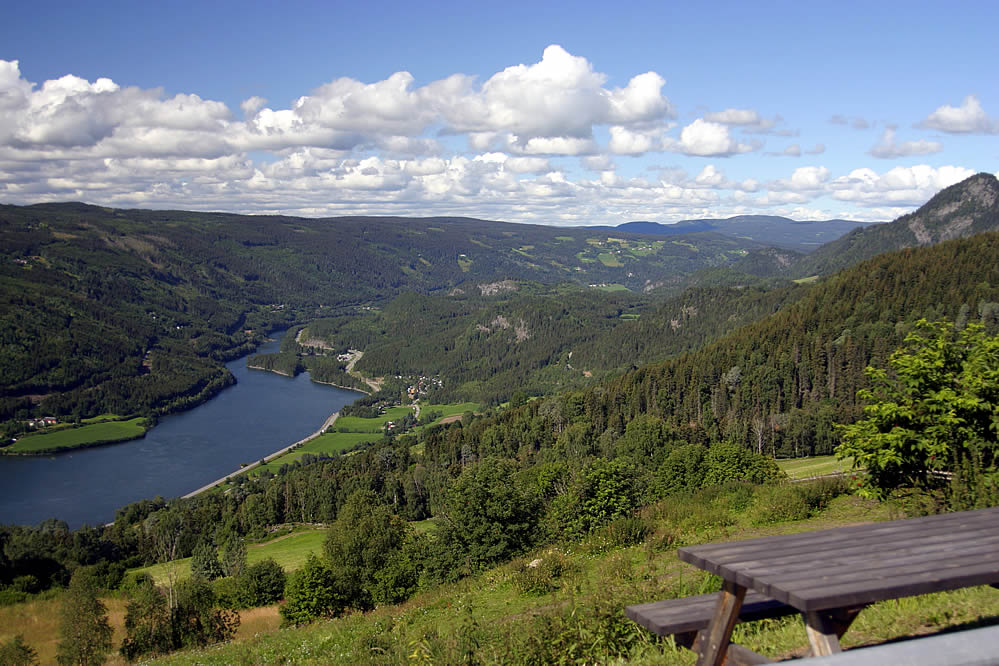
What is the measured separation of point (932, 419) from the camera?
14031mm

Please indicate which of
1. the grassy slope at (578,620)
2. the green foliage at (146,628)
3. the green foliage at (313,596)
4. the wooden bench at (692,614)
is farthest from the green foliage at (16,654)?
the wooden bench at (692,614)

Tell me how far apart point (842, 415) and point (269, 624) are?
375 ft

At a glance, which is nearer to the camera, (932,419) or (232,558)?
(932,419)

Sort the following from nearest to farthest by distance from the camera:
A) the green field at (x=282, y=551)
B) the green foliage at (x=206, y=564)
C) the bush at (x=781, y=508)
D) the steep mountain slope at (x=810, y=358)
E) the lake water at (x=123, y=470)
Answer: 1. the bush at (x=781, y=508)
2. the green foliage at (x=206, y=564)
3. the green field at (x=282, y=551)
4. the steep mountain slope at (x=810, y=358)
5. the lake water at (x=123, y=470)

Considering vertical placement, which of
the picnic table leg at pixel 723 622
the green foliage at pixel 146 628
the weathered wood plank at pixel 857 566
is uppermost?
the weathered wood plank at pixel 857 566

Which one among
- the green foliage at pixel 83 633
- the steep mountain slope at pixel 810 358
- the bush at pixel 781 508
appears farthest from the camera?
the steep mountain slope at pixel 810 358

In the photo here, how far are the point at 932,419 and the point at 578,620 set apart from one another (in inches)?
399

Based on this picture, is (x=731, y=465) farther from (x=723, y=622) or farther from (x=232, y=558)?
(x=232, y=558)

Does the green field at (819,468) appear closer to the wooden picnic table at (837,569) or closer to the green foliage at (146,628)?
the wooden picnic table at (837,569)

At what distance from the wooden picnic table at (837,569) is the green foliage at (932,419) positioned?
26.0 feet

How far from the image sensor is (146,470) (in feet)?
526

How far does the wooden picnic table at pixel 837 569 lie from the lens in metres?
4.99

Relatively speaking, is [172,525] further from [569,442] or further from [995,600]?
[995,600]

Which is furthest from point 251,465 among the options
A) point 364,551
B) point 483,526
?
point 483,526
